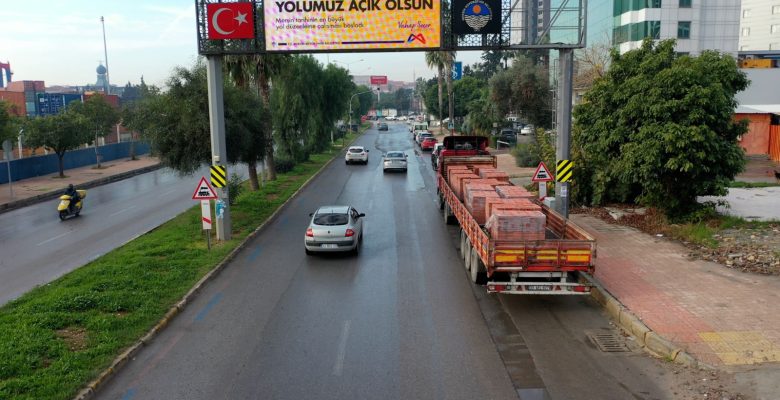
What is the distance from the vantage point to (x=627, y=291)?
13195mm

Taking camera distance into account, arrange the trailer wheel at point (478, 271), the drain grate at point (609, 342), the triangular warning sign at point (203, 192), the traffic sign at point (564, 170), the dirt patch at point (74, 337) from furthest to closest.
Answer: the traffic sign at point (564, 170) < the triangular warning sign at point (203, 192) < the trailer wheel at point (478, 271) < the drain grate at point (609, 342) < the dirt patch at point (74, 337)

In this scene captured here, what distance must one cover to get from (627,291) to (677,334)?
2598 mm

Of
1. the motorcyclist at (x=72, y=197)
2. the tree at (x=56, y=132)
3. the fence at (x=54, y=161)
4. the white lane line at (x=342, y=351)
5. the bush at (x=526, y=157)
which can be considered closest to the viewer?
the white lane line at (x=342, y=351)

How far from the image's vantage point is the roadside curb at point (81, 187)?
28612 millimetres

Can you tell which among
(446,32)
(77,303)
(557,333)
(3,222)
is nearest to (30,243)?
(3,222)

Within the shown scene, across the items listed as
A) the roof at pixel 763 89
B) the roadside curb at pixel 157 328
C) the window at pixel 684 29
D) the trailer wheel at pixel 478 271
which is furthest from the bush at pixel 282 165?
the window at pixel 684 29

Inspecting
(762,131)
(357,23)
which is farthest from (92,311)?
A: (762,131)

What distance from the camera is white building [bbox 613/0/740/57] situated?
60.1 meters

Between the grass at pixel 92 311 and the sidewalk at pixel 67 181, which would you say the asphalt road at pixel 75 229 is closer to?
the sidewalk at pixel 67 181

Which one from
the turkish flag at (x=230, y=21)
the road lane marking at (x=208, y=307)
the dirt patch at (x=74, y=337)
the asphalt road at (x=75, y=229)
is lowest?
the asphalt road at (x=75, y=229)

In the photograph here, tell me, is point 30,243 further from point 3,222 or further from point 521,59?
point 521,59

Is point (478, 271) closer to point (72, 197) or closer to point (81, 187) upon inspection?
point (72, 197)

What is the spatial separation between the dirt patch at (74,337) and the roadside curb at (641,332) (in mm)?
9410

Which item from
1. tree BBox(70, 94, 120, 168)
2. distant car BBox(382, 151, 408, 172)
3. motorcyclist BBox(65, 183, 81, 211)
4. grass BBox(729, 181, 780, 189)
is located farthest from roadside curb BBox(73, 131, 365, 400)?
tree BBox(70, 94, 120, 168)
